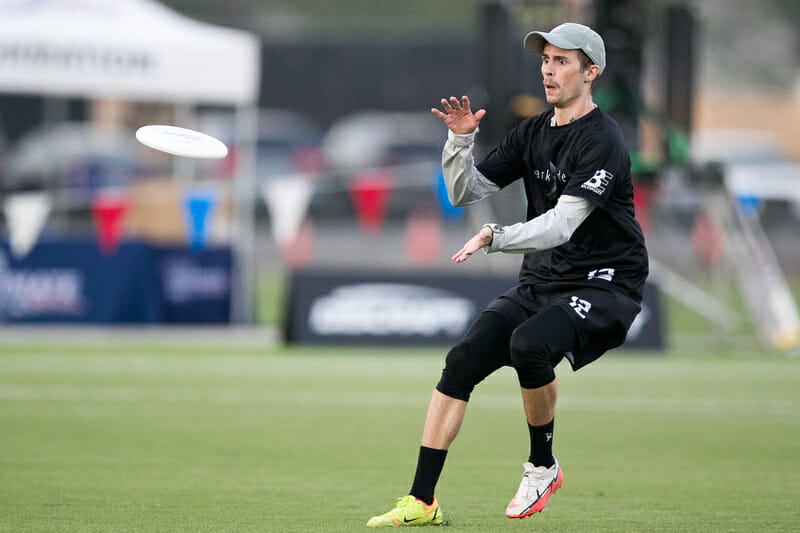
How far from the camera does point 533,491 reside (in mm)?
6914

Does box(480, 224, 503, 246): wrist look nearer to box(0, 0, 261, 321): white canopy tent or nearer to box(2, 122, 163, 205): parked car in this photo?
box(0, 0, 261, 321): white canopy tent

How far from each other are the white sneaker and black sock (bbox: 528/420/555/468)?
0.03m

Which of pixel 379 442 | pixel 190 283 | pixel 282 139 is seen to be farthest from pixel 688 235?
pixel 379 442

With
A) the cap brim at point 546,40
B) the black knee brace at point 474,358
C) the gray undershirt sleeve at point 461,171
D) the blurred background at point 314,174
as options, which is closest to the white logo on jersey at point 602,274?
the black knee brace at point 474,358

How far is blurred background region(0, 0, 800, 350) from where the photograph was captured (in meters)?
16.9

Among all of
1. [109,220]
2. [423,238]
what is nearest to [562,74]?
[109,220]

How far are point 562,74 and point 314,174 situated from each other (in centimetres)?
2874

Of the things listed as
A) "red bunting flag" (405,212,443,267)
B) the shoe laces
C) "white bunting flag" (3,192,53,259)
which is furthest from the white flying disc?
"red bunting flag" (405,212,443,267)

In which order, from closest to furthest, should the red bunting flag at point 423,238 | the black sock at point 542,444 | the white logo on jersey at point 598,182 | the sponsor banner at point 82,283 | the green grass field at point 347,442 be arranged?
the white logo on jersey at point 598,182, the black sock at point 542,444, the green grass field at point 347,442, the sponsor banner at point 82,283, the red bunting flag at point 423,238

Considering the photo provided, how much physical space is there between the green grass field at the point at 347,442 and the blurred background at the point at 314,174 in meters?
1.45

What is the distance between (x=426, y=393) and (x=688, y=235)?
58.0ft

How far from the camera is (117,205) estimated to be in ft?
57.0

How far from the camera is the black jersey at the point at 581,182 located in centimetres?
670

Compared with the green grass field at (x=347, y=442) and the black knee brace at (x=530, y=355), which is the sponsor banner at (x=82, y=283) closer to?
the green grass field at (x=347, y=442)
